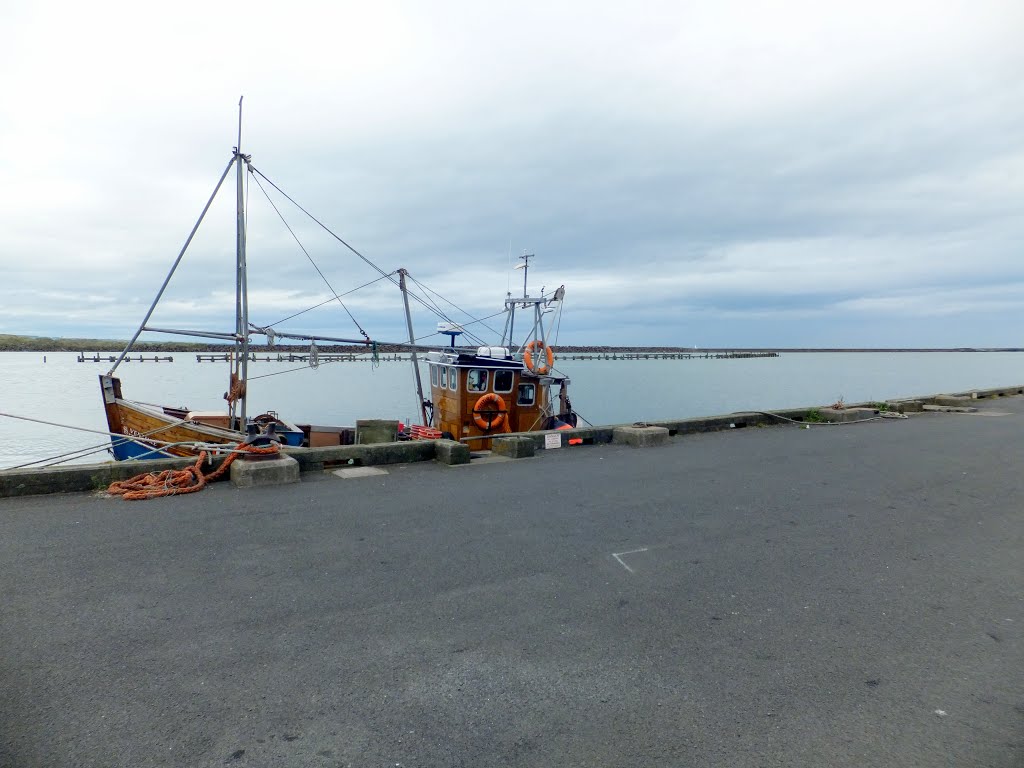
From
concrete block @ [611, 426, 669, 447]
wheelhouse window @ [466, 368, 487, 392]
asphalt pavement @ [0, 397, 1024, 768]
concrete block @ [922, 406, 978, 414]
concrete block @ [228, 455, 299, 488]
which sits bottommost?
asphalt pavement @ [0, 397, 1024, 768]

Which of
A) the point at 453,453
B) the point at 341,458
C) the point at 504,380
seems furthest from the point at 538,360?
the point at 341,458

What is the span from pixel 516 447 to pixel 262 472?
443cm

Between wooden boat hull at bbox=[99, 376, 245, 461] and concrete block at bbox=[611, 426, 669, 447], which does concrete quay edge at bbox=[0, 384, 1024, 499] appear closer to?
concrete block at bbox=[611, 426, 669, 447]

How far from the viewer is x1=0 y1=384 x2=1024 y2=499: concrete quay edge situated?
745 centimetres

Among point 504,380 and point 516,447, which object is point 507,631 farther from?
point 504,380

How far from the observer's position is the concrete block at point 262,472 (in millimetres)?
8055

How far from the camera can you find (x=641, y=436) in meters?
12.2

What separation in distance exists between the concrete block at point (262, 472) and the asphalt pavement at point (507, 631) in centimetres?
40

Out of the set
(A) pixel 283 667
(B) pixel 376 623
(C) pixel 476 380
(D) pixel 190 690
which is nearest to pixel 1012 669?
(B) pixel 376 623

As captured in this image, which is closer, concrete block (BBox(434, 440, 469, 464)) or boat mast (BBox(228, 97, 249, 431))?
concrete block (BBox(434, 440, 469, 464))

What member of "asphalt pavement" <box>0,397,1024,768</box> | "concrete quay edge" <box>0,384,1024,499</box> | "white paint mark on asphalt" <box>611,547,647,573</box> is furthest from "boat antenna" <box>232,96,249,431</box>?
"white paint mark on asphalt" <box>611,547,647,573</box>

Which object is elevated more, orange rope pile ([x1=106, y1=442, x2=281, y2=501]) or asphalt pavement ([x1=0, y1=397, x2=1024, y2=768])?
orange rope pile ([x1=106, y1=442, x2=281, y2=501])

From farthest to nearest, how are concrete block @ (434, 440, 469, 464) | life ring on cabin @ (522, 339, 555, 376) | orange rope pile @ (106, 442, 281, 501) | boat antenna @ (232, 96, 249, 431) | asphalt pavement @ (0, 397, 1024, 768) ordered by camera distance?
life ring on cabin @ (522, 339, 555, 376) → boat antenna @ (232, 96, 249, 431) → concrete block @ (434, 440, 469, 464) → orange rope pile @ (106, 442, 281, 501) → asphalt pavement @ (0, 397, 1024, 768)

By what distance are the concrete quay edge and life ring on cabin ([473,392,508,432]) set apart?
4.52 m
